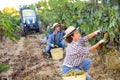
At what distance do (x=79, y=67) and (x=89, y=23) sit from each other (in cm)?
412

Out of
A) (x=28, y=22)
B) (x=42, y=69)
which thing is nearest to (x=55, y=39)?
(x=42, y=69)

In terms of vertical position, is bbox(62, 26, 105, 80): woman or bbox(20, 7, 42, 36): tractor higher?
bbox(62, 26, 105, 80): woman

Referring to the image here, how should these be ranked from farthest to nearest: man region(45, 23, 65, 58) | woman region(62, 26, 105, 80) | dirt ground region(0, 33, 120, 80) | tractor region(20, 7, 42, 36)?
tractor region(20, 7, 42, 36) < man region(45, 23, 65, 58) < dirt ground region(0, 33, 120, 80) < woman region(62, 26, 105, 80)

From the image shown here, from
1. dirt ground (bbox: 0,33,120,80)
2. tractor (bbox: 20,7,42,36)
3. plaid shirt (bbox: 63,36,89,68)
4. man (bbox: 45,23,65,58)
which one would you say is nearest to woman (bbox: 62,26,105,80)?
plaid shirt (bbox: 63,36,89,68)

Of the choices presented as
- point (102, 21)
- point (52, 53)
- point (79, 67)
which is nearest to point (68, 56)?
point (79, 67)

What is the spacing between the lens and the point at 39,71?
351 inches

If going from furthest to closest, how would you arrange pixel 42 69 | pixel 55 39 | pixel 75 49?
pixel 55 39 → pixel 42 69 → pixel 75 49

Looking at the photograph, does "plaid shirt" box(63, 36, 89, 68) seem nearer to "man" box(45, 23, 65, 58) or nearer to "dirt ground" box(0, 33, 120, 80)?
"dirt ground" box(0, 33, 120, 80)

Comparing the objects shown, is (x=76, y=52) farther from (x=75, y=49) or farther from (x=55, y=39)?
(x=55, y=39)

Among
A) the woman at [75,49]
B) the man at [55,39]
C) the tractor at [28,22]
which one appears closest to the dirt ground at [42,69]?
the man at [55,39]

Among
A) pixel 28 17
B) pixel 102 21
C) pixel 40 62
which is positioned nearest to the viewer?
pixel 102 21

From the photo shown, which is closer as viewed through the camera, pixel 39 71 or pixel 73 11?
pixel 39 71

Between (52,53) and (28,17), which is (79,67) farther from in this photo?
(28,17)

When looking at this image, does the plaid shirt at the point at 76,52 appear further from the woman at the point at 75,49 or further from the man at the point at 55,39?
the man at the point at 55,39
